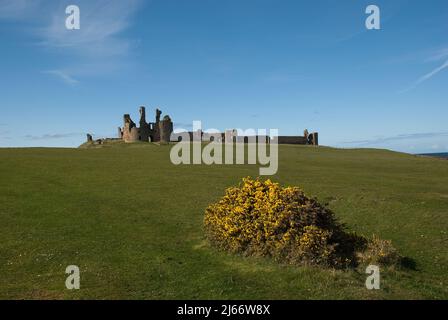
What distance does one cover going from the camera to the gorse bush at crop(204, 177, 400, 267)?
14.5 metres

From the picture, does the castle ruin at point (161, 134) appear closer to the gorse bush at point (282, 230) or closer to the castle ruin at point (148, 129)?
the castle ruin at point (148, 129)

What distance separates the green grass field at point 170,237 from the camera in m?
12.8

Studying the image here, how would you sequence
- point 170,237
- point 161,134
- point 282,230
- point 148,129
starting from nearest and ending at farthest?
point 282,230 → point 170,237 → point 161,134 → point 148,129

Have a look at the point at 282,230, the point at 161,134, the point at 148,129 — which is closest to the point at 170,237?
the point at 282,230

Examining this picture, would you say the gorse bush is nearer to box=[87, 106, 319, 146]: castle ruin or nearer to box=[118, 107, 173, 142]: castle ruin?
box=[87, 106, 319, 146]: castle ruin

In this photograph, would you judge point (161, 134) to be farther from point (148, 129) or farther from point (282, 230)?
point (282, 230)

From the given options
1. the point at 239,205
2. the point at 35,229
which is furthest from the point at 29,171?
the point at 239,205

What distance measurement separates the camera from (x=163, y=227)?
21.1m

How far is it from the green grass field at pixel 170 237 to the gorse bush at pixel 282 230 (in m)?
0.64

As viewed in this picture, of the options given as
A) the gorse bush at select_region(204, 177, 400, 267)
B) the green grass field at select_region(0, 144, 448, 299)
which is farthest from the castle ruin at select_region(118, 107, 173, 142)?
the gorse bush at select_region(204, 177, 400, 267)

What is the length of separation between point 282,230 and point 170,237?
245 inches

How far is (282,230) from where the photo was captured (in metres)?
15.3

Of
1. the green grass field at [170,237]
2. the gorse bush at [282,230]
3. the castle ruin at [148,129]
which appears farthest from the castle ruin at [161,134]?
the gorse bush at [282,230]

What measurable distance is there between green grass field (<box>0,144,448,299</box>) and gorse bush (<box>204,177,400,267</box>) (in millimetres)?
636
